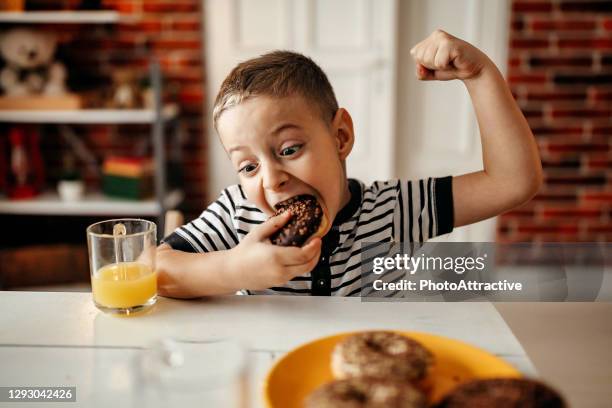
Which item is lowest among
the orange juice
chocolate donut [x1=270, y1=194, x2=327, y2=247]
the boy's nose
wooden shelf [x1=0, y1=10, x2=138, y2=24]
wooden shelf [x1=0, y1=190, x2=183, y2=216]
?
wooden shelf [x1=0, y1=190, x2=183, y2=216]

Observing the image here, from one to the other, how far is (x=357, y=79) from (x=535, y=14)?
89 cm

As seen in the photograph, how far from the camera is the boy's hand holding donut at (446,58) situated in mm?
1011

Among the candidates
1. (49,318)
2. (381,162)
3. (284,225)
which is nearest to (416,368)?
(284,225)

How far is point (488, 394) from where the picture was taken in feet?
1.76

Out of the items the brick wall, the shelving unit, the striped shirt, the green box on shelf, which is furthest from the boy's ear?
the brick wall

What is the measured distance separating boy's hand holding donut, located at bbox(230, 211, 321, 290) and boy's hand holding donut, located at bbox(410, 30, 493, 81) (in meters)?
0.36

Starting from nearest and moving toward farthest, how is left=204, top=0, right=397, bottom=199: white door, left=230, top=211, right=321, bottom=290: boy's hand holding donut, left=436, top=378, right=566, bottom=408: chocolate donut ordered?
1. left=436, top=378, right=566, bottom=408: chocolate donut
2. left=230, top=211, right=321, bottom=290: boy's hand holding donut
3. left=204, top=0, right=397, bottom=199: white door

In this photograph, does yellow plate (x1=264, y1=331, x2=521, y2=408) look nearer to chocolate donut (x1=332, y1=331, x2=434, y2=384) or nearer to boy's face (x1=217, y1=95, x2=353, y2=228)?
chocolate donut (x1=332, y1=331, x2=434, y2=384)

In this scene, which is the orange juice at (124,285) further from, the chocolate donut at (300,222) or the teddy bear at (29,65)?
the teddy bear at (29,65)

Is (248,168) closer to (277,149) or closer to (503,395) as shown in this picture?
(277,149)

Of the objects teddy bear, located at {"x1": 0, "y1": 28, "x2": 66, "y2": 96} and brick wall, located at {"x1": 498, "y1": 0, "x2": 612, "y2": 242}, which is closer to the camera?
teddy bear, located at {"x1": 0, "y1": 28, "x2": 66, "y2": 96}

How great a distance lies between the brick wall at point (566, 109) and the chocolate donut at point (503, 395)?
104 inches

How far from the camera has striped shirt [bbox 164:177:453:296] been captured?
3.73 feet

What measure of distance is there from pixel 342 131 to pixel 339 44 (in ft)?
6.17
